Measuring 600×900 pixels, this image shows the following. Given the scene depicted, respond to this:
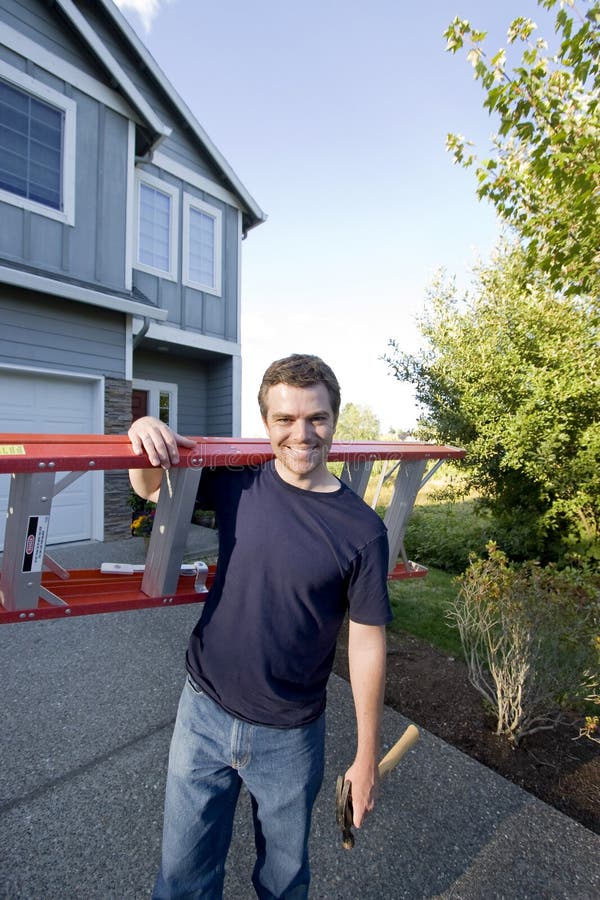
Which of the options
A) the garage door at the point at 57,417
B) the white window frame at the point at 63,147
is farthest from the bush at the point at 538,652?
the white window frame at the point at 63,147

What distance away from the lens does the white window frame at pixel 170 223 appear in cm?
845

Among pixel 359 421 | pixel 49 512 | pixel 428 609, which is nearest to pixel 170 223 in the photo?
pixel 428 609

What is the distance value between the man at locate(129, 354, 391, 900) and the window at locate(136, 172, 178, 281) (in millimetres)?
8018

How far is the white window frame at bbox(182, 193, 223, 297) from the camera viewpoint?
362 inches

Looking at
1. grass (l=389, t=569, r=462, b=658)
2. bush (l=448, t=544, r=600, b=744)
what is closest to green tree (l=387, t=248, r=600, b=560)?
grass (l=389, t=569, r=462, b=658)

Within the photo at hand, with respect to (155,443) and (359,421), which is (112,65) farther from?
(359,421)

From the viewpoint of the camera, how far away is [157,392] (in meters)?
9.69

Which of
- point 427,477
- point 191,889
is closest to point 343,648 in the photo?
point 427,477

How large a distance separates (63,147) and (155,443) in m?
7.44

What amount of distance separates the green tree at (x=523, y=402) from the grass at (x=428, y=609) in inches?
49.9

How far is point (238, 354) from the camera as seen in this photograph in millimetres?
10062

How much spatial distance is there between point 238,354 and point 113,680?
731 centimetres

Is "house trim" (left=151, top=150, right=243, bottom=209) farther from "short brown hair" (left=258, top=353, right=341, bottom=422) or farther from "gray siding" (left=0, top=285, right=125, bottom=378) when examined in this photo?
"short brown hair" (left=258, top=353, right=341, bottom=422)

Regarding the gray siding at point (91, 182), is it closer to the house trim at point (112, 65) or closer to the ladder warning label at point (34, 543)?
the house trim at point (112, 65)
